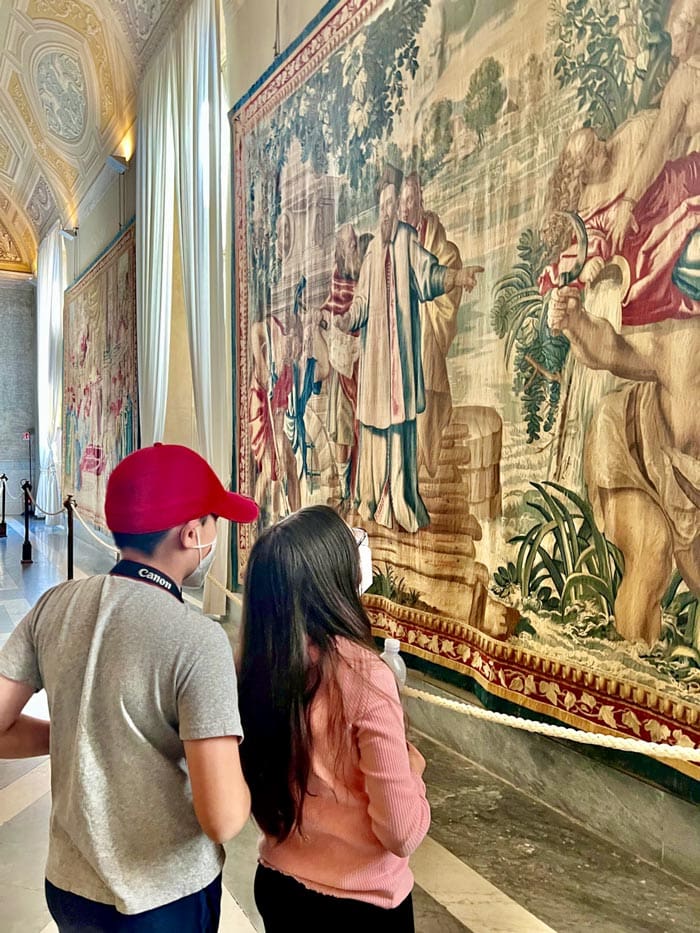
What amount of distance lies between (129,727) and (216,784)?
19 centimetres

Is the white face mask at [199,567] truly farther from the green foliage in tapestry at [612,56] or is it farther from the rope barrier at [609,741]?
the green foliage in tapestry at [612,56]

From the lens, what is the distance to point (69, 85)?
11859mm

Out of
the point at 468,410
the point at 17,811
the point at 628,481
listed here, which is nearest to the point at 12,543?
the point at 17,811

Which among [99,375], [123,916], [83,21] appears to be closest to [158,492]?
[123,916]

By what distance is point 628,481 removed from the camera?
9.87 ft

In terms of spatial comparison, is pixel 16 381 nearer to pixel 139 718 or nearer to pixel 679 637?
pixel 679 637

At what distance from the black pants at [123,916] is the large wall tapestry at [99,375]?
9.00m

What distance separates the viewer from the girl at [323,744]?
153 centimetres

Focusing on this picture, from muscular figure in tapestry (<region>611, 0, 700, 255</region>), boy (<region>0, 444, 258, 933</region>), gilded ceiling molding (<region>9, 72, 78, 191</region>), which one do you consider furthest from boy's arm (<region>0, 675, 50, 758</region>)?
gilded ceiling molding (<region>9, 72, 78, 191</region>)

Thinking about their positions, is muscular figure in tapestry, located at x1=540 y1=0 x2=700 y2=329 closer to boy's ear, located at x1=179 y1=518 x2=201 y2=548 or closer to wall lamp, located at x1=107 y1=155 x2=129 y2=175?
boy's ear, located at x1=179 y1=518 x2=201 y2=548

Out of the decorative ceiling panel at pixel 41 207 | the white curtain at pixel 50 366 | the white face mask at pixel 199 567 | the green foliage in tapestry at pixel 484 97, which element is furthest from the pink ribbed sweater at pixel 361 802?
the decorative ceiling panel at pixel 41 207

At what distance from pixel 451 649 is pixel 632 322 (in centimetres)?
205

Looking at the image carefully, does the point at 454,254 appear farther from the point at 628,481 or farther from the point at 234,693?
the point at 234,693

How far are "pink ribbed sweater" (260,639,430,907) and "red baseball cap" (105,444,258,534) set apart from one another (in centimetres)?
46
